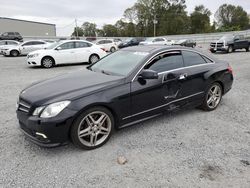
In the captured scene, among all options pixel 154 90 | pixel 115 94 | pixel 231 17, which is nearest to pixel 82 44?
pixel 154 90

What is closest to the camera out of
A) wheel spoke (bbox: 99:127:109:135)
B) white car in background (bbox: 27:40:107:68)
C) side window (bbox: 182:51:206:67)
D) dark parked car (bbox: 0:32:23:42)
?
wheel spoke (bbox: 99:127:109:135)

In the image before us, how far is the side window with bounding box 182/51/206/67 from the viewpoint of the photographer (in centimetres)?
448

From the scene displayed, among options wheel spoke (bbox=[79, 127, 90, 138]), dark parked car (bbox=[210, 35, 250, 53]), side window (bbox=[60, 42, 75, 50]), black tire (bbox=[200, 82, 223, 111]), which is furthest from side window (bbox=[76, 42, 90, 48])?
dark parked car (bbox=[210, 35, 250, 53])

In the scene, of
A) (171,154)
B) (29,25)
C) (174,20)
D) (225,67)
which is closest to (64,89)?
(171,154)

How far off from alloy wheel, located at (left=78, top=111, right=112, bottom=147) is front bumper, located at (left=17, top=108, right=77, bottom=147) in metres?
0.22

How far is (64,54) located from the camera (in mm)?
11781

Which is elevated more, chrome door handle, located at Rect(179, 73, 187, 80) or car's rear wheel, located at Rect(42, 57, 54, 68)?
chrome door handle, located at Rect(179, 73, 187, 80)

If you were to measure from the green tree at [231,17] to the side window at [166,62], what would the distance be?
3353 inches

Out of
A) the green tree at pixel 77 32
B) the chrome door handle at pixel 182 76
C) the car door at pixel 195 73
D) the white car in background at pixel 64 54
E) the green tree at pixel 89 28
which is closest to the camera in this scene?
the chrome door handle at pixel 182 76

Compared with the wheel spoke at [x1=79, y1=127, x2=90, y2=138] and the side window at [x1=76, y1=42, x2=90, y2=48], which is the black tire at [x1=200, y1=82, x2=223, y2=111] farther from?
the side window at [x1=76, y1=42, x2=90, y2=48]

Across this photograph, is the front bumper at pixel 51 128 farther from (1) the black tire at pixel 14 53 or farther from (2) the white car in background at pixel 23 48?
(1) the black tire at pixel 14 53

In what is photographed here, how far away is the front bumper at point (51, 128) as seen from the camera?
9.79ft

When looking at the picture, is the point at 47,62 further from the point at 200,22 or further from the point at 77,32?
the point at 200,22

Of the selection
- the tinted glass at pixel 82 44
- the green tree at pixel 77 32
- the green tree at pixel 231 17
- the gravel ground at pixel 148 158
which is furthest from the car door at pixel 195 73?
the green tree at pixel 231 17
